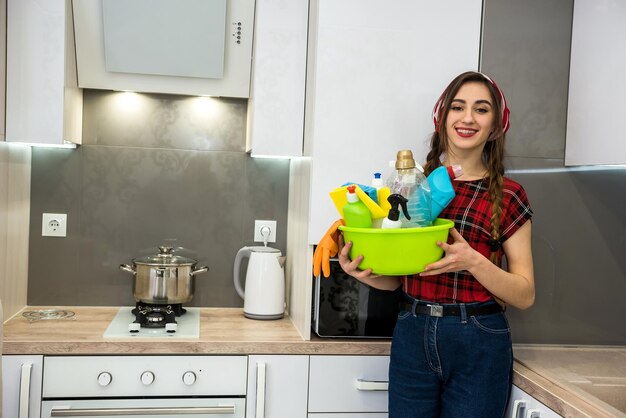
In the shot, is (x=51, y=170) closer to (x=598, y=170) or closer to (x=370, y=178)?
(x=370, y=178)

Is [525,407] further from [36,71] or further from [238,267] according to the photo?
[36,71]

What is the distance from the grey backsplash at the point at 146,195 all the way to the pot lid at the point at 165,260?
18cm

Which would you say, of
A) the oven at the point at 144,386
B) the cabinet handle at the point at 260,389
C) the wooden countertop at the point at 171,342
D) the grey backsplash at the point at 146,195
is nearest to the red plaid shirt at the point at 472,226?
the wooden countertop at the point at 171,342

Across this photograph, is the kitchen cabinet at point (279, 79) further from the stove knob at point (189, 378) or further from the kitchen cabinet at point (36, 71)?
the stove knob at point (189, 378)

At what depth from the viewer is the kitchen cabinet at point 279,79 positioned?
2129 mm

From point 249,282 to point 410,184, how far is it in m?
0.97

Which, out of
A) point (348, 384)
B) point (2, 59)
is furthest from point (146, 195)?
point (348, 384)

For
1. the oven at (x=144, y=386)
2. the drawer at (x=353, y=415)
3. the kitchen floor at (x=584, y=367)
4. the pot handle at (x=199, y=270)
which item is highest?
the pot handle at (x=199, y=270)

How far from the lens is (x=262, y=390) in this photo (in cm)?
192

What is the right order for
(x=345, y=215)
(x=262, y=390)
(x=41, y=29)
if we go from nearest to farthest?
(x=345, y=215) → (x=262, y=390) → (x=41, y=29)

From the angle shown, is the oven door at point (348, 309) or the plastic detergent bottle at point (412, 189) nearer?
the plastic detergent bottle at point (412, 189)

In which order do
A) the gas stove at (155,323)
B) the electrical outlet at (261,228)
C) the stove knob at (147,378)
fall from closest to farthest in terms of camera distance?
the stove knob at (147,378)
the gas stove at (155,323)
the electrical outlet at (261,228)

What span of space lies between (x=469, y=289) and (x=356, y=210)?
0.36 metres

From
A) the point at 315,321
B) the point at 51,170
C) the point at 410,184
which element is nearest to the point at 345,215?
the point at 410,184
